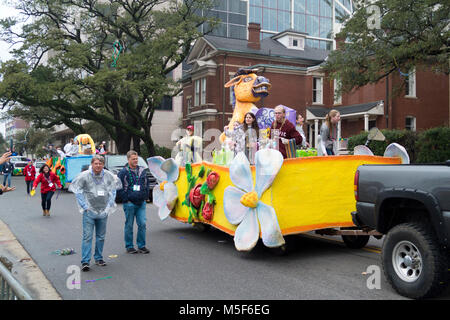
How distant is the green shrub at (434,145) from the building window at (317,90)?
16704 mm

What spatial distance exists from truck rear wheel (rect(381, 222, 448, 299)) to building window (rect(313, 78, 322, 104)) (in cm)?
3026

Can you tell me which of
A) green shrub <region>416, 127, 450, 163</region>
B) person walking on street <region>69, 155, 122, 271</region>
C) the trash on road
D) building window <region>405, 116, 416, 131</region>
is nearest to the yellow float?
person walking on street <region>69, 155, 122, 271</region>

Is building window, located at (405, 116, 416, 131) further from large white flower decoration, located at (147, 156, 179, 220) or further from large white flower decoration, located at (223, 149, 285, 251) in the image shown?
large white flower decoration, located at (223, 149, 285, 251)

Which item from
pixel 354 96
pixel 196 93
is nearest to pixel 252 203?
pixel 354 96

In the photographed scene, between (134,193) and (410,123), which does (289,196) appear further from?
(410,123)

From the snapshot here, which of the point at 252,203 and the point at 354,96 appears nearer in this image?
the point at 252,203

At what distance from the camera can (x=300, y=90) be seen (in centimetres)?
3550

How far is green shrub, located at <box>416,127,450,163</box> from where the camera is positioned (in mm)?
17531

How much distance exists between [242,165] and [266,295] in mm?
2540

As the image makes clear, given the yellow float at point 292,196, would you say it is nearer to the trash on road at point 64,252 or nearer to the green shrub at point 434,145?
the trash on road at point 64,252

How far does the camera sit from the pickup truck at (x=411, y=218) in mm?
4793

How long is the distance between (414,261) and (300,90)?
3134 centimetres

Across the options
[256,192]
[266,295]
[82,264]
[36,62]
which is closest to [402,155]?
[256,192]
